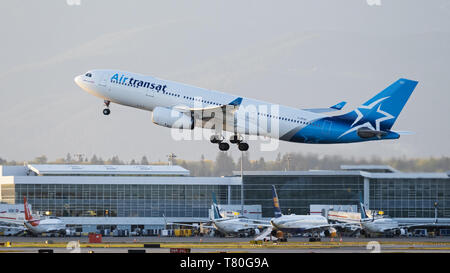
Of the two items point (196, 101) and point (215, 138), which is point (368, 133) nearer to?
point (215, 138)

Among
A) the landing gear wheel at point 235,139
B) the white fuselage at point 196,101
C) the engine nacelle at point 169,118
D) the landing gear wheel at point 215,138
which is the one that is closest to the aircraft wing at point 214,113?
the white fuselage at point 196,101

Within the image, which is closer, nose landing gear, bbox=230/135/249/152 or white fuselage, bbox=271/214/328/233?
nose landing gear, bbox=230/135/249/152

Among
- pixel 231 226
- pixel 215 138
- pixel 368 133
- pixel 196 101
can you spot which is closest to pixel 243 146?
pixel 215 138

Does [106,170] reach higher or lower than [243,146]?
lower

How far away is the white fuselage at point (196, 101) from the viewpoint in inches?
2987

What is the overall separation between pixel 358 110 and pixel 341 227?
4405 centimetres

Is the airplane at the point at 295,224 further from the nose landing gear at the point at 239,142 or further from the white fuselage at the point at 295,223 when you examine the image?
the nose landing gear at the point at 239,142

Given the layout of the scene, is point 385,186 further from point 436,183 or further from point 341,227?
point 341,227

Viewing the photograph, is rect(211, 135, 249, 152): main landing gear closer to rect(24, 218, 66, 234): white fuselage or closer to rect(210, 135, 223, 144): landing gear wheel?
rect(210, 135, 223, 144): landing gear wheel

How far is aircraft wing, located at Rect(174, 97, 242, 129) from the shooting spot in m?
75.8

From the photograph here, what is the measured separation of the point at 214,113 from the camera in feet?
254

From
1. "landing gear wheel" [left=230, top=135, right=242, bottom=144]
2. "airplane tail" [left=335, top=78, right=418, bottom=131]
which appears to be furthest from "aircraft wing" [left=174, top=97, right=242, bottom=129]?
"airplane tail" [left=335, top=78, right=418, bottom=131]

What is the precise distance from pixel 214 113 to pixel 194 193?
6746 centimetres
